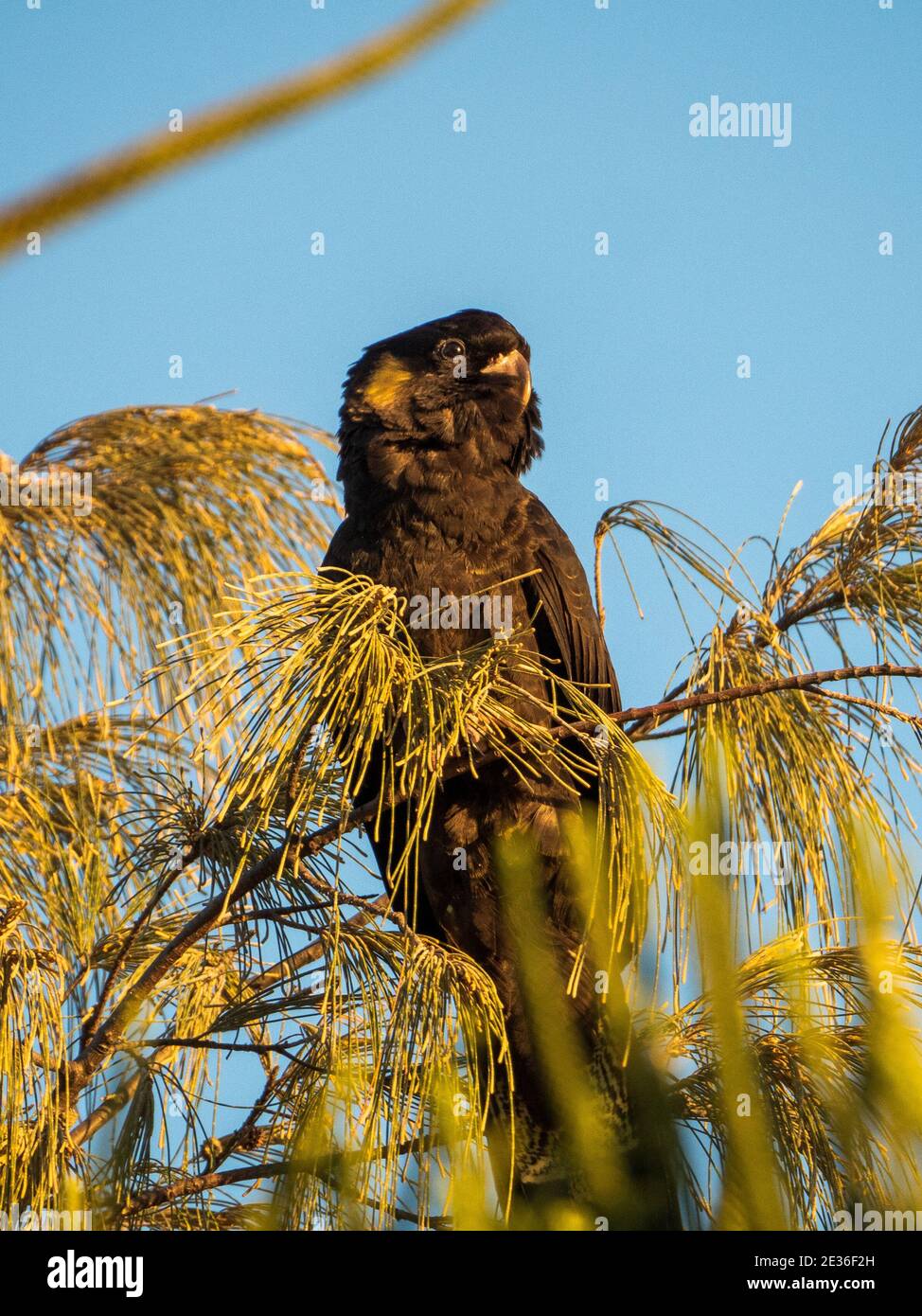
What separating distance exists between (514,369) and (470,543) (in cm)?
82

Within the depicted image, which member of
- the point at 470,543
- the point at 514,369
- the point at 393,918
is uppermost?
the point at 514,369

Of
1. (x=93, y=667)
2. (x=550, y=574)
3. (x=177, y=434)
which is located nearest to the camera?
(x=93, y=667)

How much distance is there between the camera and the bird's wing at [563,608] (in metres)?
3.56

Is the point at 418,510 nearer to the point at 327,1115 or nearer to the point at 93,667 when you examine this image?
the point at 93,667

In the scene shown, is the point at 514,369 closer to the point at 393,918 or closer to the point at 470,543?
the point at 470,543

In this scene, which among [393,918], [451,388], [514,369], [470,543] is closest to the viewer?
[393,918]

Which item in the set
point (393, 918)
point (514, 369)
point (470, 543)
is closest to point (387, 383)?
point (514, 369)

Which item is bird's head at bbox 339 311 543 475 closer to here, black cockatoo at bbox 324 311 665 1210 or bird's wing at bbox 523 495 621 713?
black cockatoo at bbox 324 311 665 1210

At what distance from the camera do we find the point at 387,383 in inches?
153

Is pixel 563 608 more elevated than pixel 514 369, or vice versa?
pixel 514 369

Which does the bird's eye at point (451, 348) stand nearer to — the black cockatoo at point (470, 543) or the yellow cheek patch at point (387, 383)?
the black cockatoo at point (470, 543)

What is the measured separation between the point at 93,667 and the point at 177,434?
0.68m
